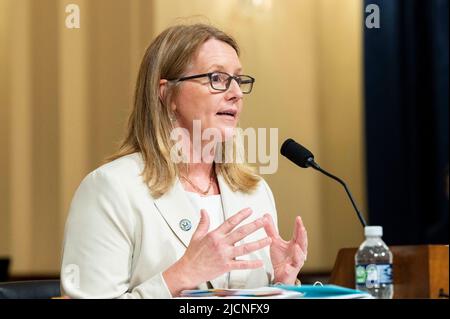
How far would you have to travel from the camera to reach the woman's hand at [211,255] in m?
1.44

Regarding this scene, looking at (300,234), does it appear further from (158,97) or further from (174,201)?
(158,97)

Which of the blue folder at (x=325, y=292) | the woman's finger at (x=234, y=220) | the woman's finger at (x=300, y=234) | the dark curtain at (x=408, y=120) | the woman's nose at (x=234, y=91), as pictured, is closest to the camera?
the blue folder at (x=325, y=292)

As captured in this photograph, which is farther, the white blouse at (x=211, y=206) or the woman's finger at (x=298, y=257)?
the white blouse at (x=211, y=206)

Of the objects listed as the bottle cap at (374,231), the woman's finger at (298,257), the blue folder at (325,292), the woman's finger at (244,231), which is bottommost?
the woman's finger at (298,257)

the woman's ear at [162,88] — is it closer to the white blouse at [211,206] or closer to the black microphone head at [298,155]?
the white blouse at [211,206]

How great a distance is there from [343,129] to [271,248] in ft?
7.28

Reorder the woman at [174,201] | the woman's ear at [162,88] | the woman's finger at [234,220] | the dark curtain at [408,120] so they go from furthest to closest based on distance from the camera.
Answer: the dark curtain at [408,120], the woman's ear at [162,88], the woman at [174,201], the woman's finger at [234,220]

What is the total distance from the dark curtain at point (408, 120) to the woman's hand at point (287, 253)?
7.10ft

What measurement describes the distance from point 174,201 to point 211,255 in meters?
0.30

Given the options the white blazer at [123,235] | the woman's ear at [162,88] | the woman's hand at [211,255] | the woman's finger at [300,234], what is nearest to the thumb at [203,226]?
the woman's hand at [211,255]

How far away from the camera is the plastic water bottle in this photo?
67.1 inches

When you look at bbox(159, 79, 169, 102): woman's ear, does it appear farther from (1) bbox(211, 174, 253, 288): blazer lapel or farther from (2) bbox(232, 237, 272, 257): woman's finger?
Answer: (2) bbox(232, 237, 272, 257): woman's finger

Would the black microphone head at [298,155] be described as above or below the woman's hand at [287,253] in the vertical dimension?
above

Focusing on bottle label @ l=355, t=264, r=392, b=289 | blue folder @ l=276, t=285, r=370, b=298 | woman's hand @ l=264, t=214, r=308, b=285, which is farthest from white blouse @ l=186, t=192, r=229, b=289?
blue folder @ l=276, t=285, r=370, b=298
